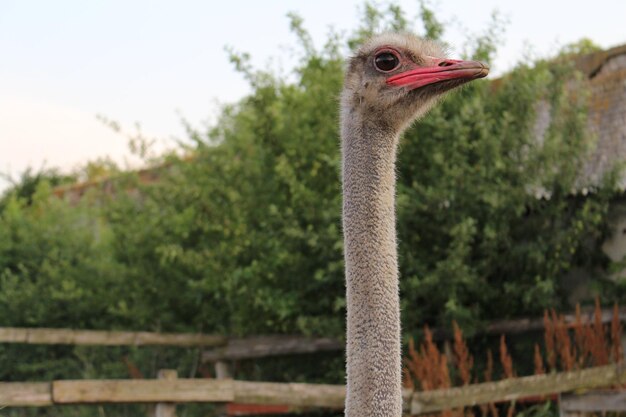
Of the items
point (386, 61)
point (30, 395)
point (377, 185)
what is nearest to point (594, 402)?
point (30, 395)

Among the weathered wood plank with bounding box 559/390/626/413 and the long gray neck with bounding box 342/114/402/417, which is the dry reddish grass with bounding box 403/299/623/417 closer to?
the weathered wood plank with bounding box 559/390/626/413

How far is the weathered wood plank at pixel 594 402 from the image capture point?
5.54 meters

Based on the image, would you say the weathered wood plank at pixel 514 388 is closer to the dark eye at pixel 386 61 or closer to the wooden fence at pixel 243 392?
the wooden fence at pixel 243 392

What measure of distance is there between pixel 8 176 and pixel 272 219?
35.3 feet

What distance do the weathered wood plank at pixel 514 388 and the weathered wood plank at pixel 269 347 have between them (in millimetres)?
3136

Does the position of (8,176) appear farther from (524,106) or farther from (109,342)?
(524,106)

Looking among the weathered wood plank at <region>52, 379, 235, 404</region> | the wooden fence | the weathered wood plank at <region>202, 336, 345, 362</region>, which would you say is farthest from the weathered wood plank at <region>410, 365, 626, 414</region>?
the weathered wood plank at <region>202, 336, 345, 362</region>

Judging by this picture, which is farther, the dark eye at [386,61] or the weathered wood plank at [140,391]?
the weathered wood plank at [140,391]

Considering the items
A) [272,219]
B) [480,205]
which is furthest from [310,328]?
[480,205]

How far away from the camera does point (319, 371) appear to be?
1022 cm

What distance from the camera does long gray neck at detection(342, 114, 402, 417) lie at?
2639mm

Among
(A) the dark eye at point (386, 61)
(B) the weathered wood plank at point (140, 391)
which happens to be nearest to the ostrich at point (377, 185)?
(A) the dark eye at point (386, 61)

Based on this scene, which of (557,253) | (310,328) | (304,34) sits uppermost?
(304,34)

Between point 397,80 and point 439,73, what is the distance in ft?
0.39
